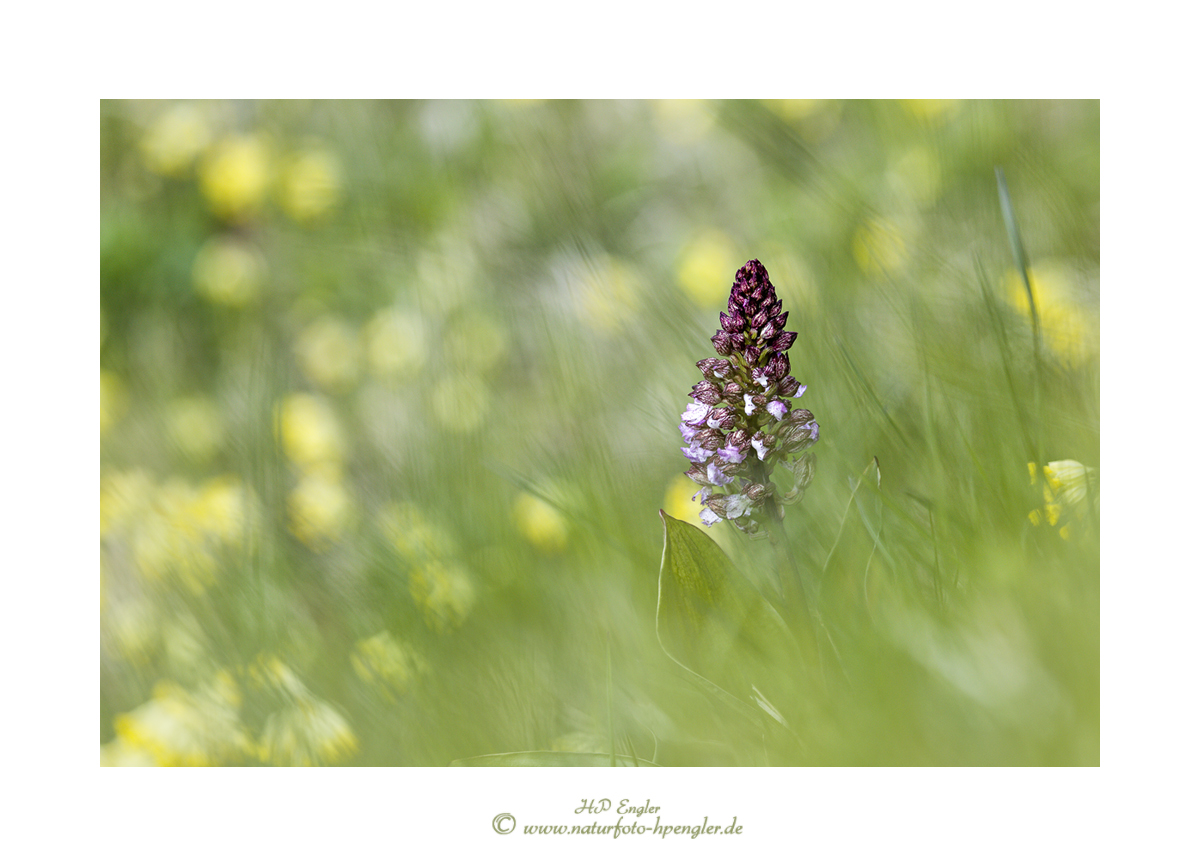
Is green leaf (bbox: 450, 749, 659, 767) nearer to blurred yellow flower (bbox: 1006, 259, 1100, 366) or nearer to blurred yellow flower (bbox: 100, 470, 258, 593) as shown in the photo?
blurred yellow flower (bbox: 100, 470, 258, 593)

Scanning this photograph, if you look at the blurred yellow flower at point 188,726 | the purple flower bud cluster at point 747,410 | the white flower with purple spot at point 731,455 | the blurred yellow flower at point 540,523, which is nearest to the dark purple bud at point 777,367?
the purple flower bud cluster at point 747,410

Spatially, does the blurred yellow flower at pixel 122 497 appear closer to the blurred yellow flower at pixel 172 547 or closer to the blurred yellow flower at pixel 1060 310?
the blurred yellow flower at pixel 172 547

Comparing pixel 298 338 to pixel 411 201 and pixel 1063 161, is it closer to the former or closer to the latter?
pixel 411 201

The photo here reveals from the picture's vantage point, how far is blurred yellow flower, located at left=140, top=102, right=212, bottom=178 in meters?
1.78

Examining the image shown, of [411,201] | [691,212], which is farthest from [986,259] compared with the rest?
[411,201]

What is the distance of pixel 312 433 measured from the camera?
1992 mm

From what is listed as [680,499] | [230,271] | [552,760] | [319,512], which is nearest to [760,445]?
[680,499]

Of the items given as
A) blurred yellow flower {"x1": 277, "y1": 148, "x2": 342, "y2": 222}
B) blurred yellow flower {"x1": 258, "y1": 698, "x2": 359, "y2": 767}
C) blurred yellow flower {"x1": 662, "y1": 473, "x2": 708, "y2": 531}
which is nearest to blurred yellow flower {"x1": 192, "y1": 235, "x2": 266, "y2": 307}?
blurred yellow flower {"x1": 277, "y1": 148, "x2": 342, "y2": 222}

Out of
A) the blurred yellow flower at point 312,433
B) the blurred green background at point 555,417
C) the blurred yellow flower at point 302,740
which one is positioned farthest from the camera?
the blurred yellow flower at point 312,433

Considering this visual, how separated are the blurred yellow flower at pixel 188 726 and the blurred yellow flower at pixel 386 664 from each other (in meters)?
0.25

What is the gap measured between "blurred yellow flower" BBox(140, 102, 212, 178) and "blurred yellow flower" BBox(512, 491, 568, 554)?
3.86 ft

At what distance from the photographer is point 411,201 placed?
1937 mm

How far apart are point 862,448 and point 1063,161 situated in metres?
0.82

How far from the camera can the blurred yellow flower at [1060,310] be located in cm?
163
